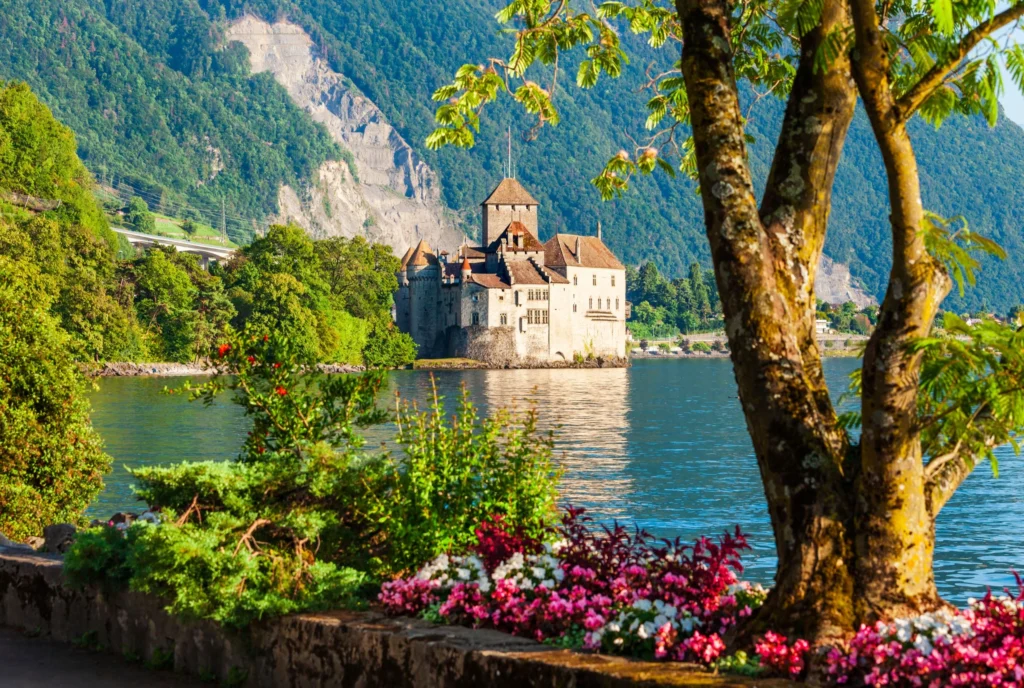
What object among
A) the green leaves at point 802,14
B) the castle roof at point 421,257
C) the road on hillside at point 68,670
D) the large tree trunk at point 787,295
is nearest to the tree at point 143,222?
the castle roof at point 421,257

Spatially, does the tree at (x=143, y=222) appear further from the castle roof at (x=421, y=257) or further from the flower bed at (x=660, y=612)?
the flower bed at (x=660, y=612)

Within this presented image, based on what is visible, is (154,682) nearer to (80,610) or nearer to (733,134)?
(80,610)

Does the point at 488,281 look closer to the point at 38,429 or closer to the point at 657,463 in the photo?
the point at 657,463

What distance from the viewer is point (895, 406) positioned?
5785 mm

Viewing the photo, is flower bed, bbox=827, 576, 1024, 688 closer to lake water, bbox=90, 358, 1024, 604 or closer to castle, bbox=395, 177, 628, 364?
lake water, bbox=90, 358, 1024, 604

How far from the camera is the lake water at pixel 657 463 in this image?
23625mm

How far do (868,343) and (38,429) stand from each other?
1212 centimetres

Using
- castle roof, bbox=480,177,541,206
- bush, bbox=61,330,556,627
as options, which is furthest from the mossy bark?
castle roof, bbox=480,177,541,206

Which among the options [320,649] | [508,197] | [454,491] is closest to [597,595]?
[320,649]

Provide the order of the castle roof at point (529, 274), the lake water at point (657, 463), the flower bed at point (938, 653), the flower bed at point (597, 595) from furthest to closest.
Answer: the castle roof at point (529, 274), the lake water at point (657, 463), the flower bed at point (597, 595), the flower bed at point (938, 653)

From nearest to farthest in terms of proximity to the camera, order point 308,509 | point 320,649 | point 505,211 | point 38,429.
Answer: point 320,649 → point 308,509 → point 38,429 → point 505,211

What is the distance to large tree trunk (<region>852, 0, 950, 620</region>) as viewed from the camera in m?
5.72

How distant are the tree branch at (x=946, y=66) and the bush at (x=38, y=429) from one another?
1204 centimetres

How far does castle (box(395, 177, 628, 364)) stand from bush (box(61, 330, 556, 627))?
112m
